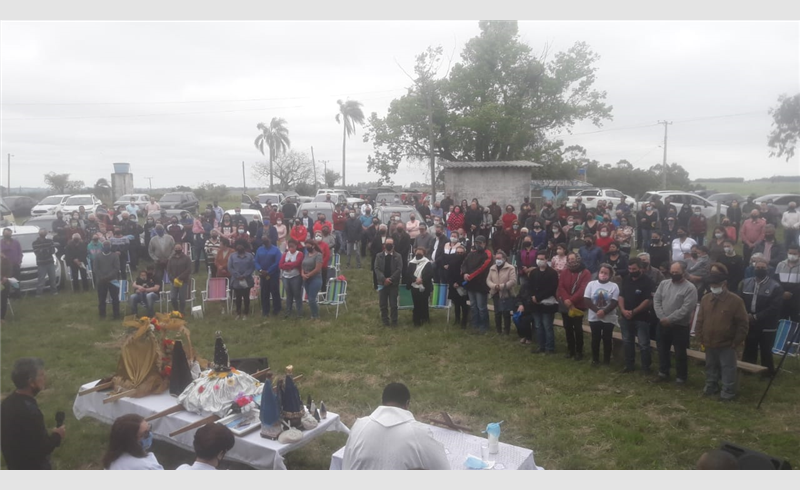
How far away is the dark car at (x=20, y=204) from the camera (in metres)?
34.7

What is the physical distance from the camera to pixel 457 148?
107 feet

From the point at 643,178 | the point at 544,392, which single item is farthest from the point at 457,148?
the point at 544,392

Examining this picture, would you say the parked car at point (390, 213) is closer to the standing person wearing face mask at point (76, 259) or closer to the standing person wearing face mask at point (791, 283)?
the standing person wearing face mask at point (76, 259)

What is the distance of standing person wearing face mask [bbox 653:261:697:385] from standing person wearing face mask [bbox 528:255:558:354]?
64.6 inches

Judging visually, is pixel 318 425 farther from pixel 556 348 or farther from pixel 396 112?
pixel 396 112

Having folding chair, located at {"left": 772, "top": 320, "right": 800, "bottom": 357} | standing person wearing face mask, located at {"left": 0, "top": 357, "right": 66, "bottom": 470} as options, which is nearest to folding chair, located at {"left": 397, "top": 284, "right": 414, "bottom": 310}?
folding chair, located at {"left": 772, "top": 320, "right": 800, "bottom": 357}

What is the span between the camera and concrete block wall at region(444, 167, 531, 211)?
23609 millimetres

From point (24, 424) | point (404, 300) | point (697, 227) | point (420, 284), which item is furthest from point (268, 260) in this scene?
point (697, 227)

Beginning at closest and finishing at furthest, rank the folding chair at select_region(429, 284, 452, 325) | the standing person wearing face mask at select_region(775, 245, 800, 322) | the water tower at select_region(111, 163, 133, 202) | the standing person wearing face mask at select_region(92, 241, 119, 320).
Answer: the standing person wearing face mask at select_region(775, 245, 800, 322) < the folding chair at select_region(429, 284, 452, 325) < the standing person wearing face mask at select_region(92, 241, 119, 320) < the water tower at select_region(111, 163, 133, 202)

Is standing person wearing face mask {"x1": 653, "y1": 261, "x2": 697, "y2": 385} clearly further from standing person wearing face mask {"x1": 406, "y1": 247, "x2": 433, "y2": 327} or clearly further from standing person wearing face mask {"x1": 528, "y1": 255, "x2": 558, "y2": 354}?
standing person wearing face mask {"x1": 406, "y1": 247, "x2": 433, "y2": 327}

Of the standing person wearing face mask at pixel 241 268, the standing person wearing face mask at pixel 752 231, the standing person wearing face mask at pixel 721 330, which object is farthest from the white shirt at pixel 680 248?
the standing person wearing face mask at pixel 241 268

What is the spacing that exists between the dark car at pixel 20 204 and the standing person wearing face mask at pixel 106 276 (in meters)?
28.4

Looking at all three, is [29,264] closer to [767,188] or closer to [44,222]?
[44,222]

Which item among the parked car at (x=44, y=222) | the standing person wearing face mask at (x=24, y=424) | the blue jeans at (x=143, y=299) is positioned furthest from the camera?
the parked car at (x=44, y=222)
